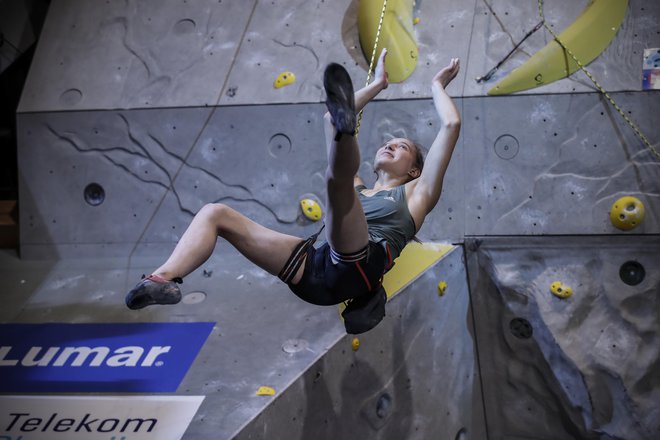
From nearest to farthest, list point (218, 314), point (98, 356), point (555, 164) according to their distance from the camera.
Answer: point (98, 356), point (218, 314), point (555, 164)

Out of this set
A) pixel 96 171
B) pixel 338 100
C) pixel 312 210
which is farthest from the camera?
pixel 96 171

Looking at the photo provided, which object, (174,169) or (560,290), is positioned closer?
(560,290)

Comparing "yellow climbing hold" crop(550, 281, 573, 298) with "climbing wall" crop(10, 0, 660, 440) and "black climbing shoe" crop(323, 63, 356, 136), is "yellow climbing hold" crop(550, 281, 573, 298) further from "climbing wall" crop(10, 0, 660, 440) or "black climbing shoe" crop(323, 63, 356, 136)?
"black climbing shoe" crop(323, 63, 356, 136)

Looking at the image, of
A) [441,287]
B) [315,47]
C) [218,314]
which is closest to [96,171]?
[218,314]

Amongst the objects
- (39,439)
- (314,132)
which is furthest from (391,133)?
(39,439)

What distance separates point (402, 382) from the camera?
11.5ft

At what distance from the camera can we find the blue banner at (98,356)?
2959 mm

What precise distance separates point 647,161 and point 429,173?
183cm

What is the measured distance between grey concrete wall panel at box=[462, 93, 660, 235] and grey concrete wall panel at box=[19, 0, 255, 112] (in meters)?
1.59

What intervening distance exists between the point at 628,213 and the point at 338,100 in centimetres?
239

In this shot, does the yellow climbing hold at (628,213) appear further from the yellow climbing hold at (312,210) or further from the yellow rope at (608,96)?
the yellow climbing hold at (312,210)

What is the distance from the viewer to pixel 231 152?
4027mm

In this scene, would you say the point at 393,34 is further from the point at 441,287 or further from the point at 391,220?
the point at 391,220

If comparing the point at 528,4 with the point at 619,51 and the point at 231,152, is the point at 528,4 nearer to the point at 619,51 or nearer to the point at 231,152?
the point at 619,51
